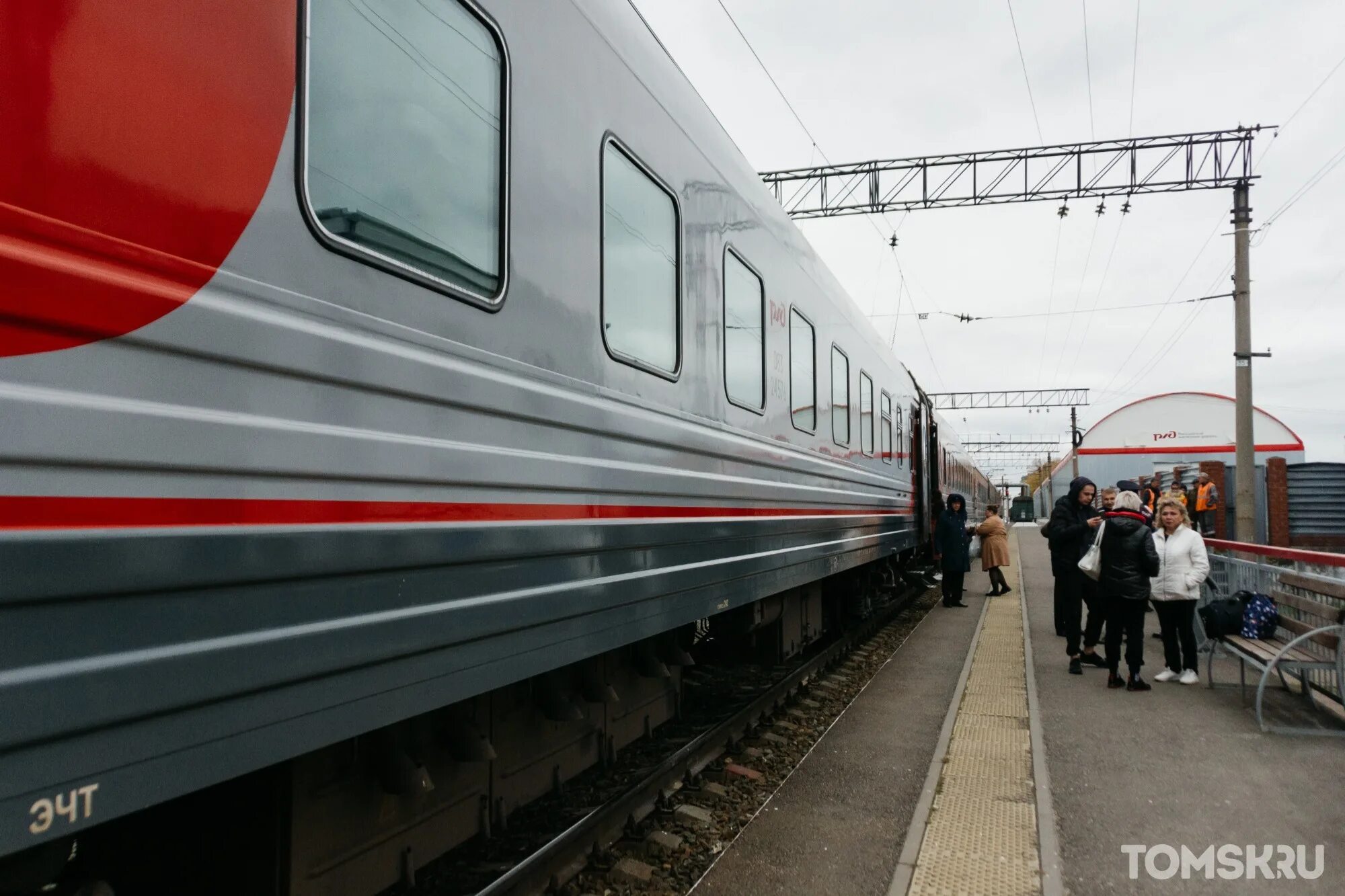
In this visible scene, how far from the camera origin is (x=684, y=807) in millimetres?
4449

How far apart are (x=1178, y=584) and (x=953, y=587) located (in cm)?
653

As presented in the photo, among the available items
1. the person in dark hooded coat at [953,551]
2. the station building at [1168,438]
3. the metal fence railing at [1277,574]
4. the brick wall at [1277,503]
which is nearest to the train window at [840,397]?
the metal fence railing at [1277,574]

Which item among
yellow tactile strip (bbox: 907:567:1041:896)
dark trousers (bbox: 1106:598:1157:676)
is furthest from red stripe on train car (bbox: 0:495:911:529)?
dark trousers (bbox: 1106:598:1157:676)

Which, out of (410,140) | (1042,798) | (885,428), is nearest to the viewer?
(410,140)

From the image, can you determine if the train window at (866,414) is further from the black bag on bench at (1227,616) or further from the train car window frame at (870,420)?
the black bag on bench at (1227,616)

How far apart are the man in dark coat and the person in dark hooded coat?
4.34 metres

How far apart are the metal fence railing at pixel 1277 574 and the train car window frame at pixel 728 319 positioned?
3.40m

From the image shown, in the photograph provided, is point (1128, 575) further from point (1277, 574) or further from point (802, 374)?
point (802, 374)

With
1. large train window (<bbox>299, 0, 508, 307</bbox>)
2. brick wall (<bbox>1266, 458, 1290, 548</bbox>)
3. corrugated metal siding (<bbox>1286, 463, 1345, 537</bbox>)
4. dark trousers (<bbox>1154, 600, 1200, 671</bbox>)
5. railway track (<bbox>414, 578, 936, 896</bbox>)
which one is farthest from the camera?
brick wall (<bbox>1266, 458, 1290, 548</bbox>)

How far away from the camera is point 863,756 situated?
545 cm

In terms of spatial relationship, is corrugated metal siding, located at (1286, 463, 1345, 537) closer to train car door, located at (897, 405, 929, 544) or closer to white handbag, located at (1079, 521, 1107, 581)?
train car door, located at (897, 405, 929, 544)

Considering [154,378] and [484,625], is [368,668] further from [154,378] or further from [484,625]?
[154,378]

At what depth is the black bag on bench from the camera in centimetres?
679

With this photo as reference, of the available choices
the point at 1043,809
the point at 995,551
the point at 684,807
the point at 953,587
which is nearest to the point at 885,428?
the point at 953,587
